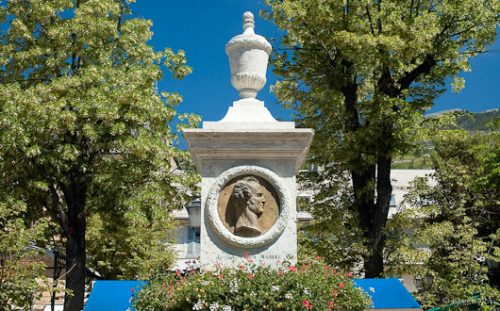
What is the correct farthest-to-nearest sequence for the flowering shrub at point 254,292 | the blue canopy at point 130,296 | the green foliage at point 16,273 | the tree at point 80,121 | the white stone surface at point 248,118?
the tree at point 80,121
the green foliage at point 16,273
the blue canopy at point 130,296
the white stone surface at point 248,118
the flowering shrub at point 254,292

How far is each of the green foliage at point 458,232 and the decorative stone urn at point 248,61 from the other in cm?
545

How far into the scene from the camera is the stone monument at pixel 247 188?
8742 mm

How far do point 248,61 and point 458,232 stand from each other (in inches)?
300

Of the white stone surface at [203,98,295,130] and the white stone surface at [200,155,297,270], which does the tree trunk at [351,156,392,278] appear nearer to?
the white stone surface at [200,155,297,270]

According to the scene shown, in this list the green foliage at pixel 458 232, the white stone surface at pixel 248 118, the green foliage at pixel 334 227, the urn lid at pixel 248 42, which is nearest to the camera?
the white stone surface at pixel 248 118

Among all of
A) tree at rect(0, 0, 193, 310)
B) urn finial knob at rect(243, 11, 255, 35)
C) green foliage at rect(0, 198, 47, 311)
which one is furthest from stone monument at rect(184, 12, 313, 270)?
tree at rect(0, 0, 193, 310)

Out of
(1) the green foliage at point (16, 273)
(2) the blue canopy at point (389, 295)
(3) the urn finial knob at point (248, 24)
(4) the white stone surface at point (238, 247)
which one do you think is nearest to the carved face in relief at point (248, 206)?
(4) the white stone surface at point (238, 247)

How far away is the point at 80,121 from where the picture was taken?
17656mm

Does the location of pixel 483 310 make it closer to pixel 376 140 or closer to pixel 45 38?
pixel 376 140

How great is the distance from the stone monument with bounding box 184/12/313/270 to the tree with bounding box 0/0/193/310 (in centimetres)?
899

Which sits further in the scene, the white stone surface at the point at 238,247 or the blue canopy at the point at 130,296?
the blue canopy at the point at 130,296

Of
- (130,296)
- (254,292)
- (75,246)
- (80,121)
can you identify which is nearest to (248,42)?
(254,292)

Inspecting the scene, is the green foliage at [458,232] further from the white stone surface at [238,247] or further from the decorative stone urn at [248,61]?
the decorative stone urn at [248,61]

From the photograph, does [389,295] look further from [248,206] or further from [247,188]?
[247,188]
